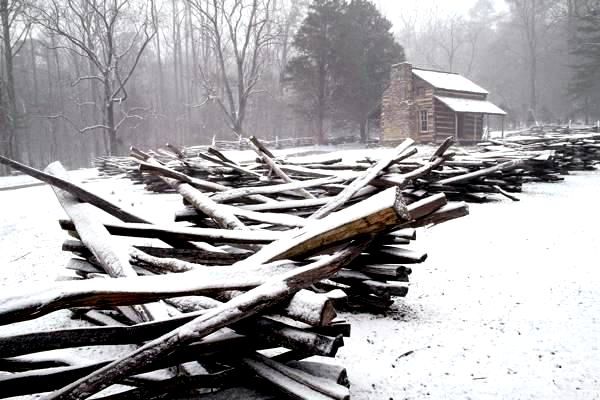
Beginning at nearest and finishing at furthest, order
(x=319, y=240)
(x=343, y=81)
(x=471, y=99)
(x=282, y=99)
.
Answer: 1. (x=319, y=240)
2. (x=471, y=99)
3. (x=343, y=81)
4. (x=282, y=99)

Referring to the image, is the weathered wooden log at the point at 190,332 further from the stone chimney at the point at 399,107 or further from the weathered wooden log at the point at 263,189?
the stone chimney at the point at 399,107

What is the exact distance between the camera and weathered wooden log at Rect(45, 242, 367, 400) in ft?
4.77

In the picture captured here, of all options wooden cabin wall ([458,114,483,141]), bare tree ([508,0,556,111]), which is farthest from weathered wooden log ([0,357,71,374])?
bare tree ([508,0,556,111])

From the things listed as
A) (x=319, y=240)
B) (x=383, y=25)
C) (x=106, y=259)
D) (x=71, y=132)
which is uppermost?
(x=383, y=25)

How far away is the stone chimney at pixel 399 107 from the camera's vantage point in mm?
26922

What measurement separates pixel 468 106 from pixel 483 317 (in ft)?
85.5

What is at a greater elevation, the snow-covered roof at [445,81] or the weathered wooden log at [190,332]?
the snow-covered roof at [445,81]

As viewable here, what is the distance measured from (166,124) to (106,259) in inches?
1682

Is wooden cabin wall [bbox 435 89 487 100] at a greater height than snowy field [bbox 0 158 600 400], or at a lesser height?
greater

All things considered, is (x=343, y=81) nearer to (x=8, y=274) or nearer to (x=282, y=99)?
(x=282, y=99)

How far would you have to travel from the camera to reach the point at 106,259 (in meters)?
2.25

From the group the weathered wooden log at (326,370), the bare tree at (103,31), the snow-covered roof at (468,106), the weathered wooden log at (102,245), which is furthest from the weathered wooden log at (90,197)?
the snow-covered roof at (468,106)

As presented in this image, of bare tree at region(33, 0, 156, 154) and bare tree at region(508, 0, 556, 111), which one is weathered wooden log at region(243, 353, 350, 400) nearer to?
bare tree at region(33, 0, 156, 154)

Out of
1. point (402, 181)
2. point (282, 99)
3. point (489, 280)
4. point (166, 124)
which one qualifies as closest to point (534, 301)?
point (489, 280)
